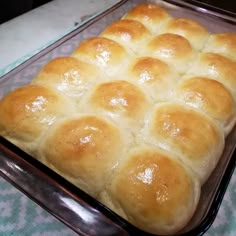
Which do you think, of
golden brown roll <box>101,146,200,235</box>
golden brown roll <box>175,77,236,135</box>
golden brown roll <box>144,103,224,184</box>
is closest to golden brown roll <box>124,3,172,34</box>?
golden brown roll <box>175,77,236,135</box>

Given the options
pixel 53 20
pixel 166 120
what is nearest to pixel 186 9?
pixel 53 20

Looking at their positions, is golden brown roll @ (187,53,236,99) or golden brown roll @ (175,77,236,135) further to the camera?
golden brown roll @ (187,53,236,99)

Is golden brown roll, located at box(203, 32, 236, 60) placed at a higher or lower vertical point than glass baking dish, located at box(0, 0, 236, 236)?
higher

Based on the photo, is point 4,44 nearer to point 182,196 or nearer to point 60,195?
point 60,195

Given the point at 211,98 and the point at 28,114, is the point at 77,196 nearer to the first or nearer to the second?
the point at 28,114

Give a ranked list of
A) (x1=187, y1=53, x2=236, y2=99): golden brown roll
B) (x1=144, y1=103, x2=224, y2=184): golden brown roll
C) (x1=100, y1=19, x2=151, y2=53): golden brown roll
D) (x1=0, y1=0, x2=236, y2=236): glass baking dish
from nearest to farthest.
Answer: (x1=0, y1=0, x2=236, y2=236): glass baking dish
(x1=144, y1=103, x2=224, y2=184): golden brown roll
(x1=187, y1=53, x2=236, y2=99): golden brown roll
(x1=100, y1=19, x2=151, y2=53): golden brown roll

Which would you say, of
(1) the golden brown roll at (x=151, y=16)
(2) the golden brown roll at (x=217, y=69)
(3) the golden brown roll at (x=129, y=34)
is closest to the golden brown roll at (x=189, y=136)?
(2) the golden brown roll at (x=217, y=69)

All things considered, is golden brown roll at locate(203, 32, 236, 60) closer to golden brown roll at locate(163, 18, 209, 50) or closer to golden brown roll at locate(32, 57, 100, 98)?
golden brown roll at locate(163, 18, 209, 50)
